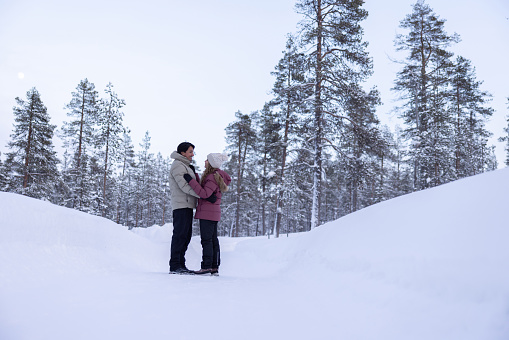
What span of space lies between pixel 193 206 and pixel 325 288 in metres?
2.56

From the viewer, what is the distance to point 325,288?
12.0 ft

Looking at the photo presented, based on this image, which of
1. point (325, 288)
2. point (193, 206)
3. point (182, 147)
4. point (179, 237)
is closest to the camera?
point (325, 288)

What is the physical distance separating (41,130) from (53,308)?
20.7 metres

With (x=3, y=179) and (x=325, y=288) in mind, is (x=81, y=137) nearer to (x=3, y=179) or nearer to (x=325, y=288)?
(x=3, y=179)

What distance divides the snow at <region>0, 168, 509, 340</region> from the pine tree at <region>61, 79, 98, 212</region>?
748 inches

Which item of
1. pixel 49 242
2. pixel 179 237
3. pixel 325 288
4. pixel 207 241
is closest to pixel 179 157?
pixel 179 237

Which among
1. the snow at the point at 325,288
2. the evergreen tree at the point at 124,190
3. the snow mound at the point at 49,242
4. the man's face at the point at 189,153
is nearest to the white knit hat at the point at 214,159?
the man's face at the point at 189,153

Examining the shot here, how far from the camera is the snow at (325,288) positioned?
2.12 metres

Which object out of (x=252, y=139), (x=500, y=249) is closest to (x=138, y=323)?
(x=500, y=249)

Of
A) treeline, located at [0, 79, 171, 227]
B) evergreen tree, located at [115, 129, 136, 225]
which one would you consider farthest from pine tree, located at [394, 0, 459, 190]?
evergreen tree, located at [115, 129, 136, 225]

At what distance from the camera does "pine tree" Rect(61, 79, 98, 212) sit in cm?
2095

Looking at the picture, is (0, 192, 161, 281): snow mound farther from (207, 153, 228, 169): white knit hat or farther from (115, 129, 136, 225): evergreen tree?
(115, 129, 136, 225): evergreen tree

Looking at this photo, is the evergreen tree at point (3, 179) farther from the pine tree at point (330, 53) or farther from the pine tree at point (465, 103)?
the pine tree at point (465, 103)

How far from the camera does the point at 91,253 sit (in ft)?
15.9
